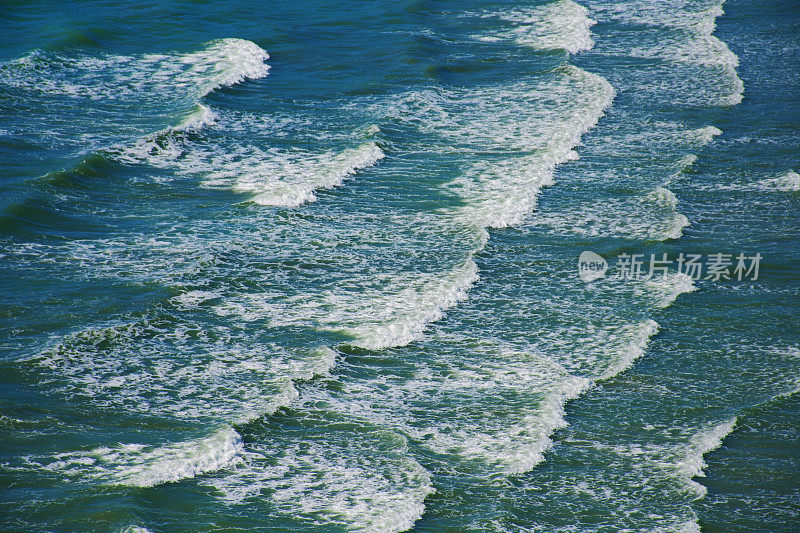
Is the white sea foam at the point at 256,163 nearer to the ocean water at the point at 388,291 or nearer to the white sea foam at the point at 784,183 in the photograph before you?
the ocean water at the point at 388,291

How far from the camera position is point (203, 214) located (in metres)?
12.0

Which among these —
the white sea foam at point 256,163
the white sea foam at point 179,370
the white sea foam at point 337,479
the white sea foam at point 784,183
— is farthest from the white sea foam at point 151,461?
the white sea foam at point 784,183

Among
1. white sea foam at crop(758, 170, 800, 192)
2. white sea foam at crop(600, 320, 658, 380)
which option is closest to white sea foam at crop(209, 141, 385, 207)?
white sea foam at crop(600, 320, 658, 380)

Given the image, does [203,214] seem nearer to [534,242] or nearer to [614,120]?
[534,242]

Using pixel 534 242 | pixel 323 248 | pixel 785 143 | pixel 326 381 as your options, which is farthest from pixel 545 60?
pixel 326 381

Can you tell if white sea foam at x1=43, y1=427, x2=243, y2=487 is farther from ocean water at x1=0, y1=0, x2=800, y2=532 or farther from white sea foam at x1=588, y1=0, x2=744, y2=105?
white sea foam at x1=588, y1=0, x2=744, y2=105

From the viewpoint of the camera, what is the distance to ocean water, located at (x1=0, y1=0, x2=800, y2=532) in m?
7.14

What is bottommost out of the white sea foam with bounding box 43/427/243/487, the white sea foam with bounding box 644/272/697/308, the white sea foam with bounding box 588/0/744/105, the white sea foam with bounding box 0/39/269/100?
the white sea foam with bounding box 43/427/243/487

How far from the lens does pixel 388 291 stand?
1036 centimetres

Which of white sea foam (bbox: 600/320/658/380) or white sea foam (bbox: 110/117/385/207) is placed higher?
white sea foam (bbox: 110/117/385/207)

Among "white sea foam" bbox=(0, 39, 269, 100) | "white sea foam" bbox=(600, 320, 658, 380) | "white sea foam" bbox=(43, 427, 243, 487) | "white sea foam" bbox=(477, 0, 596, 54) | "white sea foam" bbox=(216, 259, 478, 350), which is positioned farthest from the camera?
"white sea foam" bbox=(477, 0, 596, 54)

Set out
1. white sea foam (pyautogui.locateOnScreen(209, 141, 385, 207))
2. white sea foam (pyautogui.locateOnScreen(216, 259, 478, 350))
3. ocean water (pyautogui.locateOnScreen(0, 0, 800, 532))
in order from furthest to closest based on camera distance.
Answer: white sea foam (pyautogui.locateOnScreen(209, 141, 385, 207))
white sea foam (pyautogui.locateOnScreen(216, 259, 478, 350))
ocean water (pyautogui.locateOnScreen(0, 0, 800, 532))

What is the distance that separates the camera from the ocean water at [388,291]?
7145mm

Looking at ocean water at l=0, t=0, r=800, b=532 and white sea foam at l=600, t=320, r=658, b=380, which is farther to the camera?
white sea foam at l=600, t=320, r=658, b=380
